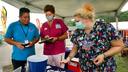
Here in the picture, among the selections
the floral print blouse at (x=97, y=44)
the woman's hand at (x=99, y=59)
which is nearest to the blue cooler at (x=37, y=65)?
the floral print blouse at (x=97, y=44)

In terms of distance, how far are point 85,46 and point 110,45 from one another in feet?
0.67

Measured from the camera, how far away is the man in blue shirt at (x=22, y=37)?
2820 mm

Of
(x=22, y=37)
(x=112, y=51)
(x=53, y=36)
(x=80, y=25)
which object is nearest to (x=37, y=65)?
(x=80, y=25)

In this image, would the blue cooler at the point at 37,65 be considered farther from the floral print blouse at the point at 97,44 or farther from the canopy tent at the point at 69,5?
the canopy tent at the point at 69,5

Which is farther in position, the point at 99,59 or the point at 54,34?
the point at 54,34

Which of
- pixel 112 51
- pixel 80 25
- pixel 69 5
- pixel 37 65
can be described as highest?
pixel 69 5

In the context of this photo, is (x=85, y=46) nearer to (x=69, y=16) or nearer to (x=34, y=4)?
(x=34, y=4)

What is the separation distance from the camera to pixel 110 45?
211 centimetres

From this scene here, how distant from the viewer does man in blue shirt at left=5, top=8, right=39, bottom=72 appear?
282 cm

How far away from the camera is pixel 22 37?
2.85 metres

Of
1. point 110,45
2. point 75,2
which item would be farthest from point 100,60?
point 75,2

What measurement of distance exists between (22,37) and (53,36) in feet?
1.36

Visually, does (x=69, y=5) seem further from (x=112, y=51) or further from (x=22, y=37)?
(x=112, y=51)

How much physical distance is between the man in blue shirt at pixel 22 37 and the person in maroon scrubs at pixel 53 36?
242 millimetres
